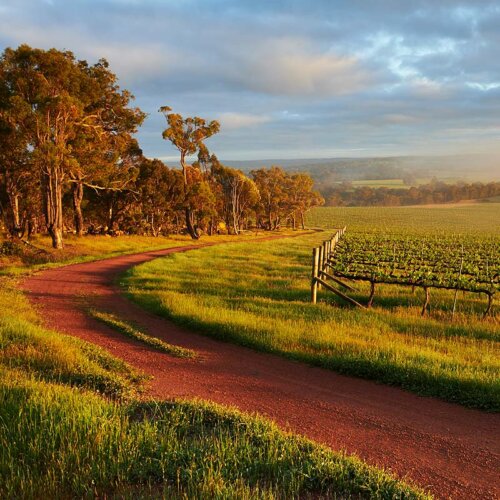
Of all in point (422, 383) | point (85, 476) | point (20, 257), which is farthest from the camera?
point (20, 257)

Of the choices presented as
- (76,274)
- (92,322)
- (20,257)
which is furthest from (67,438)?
(20,257)

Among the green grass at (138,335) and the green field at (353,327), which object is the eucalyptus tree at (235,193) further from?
the green grass at (138,335)

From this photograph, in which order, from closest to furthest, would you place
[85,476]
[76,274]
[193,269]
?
[85,476], [76,274], [193,269]

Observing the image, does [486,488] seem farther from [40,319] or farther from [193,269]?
[193,269]

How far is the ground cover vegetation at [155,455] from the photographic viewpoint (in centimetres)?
344

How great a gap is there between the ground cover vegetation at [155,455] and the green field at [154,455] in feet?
0.03

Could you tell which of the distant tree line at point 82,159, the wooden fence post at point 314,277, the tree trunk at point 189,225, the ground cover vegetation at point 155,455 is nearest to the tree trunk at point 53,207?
the distant tree line at point 82,159

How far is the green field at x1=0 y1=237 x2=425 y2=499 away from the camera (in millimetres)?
3434

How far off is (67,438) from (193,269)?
671 inches

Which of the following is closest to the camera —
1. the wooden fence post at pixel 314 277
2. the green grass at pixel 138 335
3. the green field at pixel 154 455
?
the green field at pixel 154 455

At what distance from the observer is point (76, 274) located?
18531mm

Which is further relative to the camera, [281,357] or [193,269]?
[193,269]

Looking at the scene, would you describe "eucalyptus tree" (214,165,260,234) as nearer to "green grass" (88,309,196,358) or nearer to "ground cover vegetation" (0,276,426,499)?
"green grass" (88,309,196,358)

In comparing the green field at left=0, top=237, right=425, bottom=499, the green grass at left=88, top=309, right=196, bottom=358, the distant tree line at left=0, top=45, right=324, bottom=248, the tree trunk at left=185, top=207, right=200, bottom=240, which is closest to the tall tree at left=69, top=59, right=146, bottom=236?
the distant tree line at left=0, top=45, right=324, bottom=248
